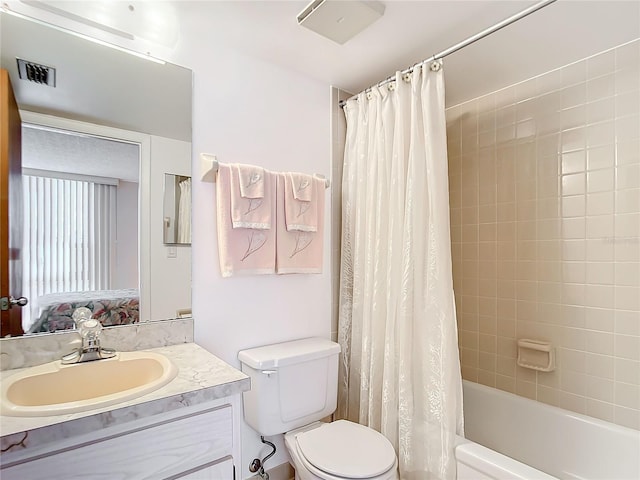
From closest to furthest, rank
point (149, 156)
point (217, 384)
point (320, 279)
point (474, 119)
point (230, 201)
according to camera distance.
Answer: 1. point (217, 384)
2. point (149, 156)
3. point (230, 201)
4. point (320, 279)
5. point (474, 119)

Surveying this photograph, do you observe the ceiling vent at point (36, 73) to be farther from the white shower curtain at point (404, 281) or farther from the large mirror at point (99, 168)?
the white shower curtain at point (404, 281)

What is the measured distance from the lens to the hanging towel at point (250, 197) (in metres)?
1.59

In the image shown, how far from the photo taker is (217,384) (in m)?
1.05

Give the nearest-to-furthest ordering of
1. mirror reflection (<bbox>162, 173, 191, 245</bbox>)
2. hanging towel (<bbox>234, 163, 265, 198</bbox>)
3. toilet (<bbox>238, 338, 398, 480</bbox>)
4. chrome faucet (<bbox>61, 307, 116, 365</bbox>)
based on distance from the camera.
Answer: chrome faucet (<bbox>61, 307, 116, 365</bbox>), toilet (<bbox>238, 338, 398, 480</bbox>), mirror reflection (<bbox>162, 173, 191, 245</bbox>), hanging towel (<bbox>234, 163, 265, 198</bbox>)

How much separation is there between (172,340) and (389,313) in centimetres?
96

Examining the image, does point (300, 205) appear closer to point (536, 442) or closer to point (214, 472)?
point (214, 472)

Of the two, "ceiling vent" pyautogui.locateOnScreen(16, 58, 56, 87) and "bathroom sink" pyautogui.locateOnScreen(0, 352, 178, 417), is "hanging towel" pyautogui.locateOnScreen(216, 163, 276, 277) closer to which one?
"bathroom sink" pyautogui.locateOnScreen(0, 352, 178, 417)

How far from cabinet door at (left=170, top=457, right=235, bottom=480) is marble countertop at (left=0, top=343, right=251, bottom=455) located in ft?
0.67

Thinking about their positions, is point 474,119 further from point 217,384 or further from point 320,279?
point 217,384

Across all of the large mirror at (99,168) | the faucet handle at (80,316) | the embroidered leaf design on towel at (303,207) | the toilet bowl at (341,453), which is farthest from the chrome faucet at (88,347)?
the embroidered leaf design on towel at (303,207)

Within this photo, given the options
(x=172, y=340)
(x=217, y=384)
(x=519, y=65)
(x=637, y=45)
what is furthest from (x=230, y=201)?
(x=637, y=45)

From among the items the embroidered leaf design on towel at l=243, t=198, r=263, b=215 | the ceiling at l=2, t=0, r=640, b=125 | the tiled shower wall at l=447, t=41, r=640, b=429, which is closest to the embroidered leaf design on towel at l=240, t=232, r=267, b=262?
the embroidered leaf design on towel at l=243, t=198, r=263, b=215

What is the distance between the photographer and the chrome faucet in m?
1.21

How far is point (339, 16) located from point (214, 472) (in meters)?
1.64
